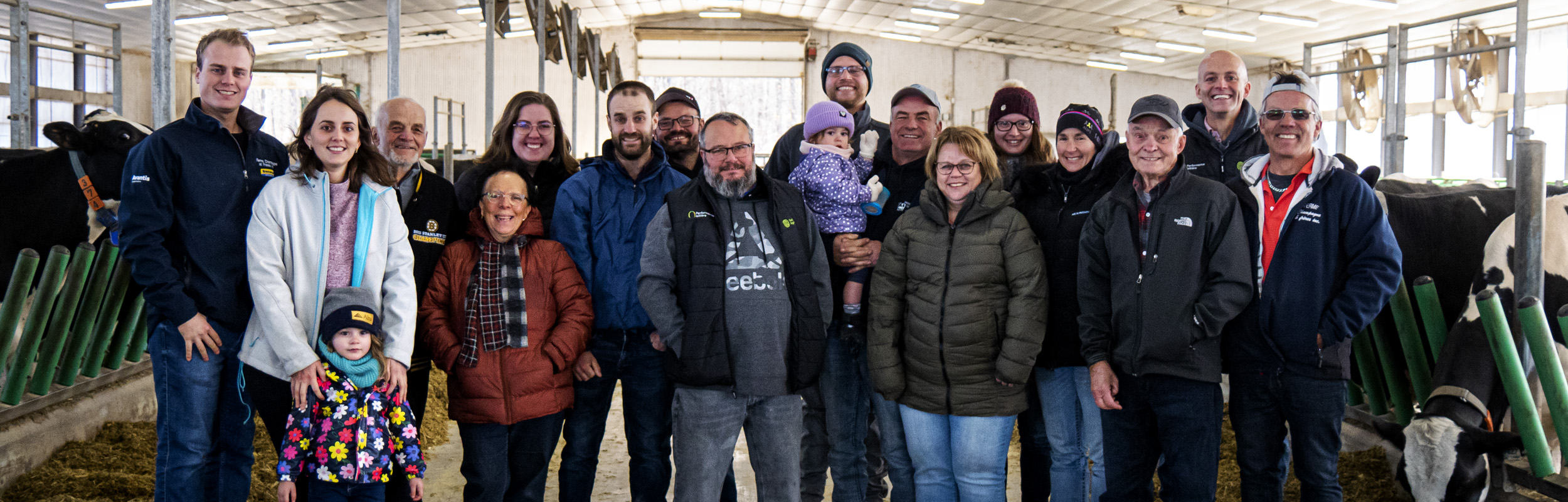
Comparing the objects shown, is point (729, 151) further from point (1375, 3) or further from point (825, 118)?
point (1375, 3)

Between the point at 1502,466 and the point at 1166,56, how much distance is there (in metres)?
18.5

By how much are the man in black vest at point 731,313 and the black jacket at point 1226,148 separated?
160 cm

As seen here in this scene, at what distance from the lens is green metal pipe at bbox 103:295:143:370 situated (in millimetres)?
4734

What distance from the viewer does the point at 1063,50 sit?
70.3 ft

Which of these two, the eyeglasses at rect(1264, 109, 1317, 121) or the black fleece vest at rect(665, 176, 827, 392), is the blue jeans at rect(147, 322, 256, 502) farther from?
the eyeglasses at rect(1264, 109, 1317, 121)

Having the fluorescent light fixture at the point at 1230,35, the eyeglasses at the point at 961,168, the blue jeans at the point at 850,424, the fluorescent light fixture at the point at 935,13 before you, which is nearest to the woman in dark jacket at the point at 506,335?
the blue jeans at the point at 850,424

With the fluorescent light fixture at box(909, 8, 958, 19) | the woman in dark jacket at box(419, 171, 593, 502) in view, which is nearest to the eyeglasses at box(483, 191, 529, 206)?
the woman in dark jacket at box(419, 171, 593, 502)

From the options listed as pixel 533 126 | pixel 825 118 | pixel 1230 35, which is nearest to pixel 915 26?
pixel 1230 35

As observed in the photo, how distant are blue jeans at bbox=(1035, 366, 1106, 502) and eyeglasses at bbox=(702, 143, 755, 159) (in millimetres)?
1115

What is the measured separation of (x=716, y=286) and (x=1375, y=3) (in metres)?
14.5

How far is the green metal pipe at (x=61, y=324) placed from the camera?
13.5 ft

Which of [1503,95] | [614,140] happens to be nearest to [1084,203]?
[614,140]

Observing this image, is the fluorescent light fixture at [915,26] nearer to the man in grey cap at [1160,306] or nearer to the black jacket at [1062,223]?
the black jacket at [1062,223]

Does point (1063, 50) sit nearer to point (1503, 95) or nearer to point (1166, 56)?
point (1166, 56)
